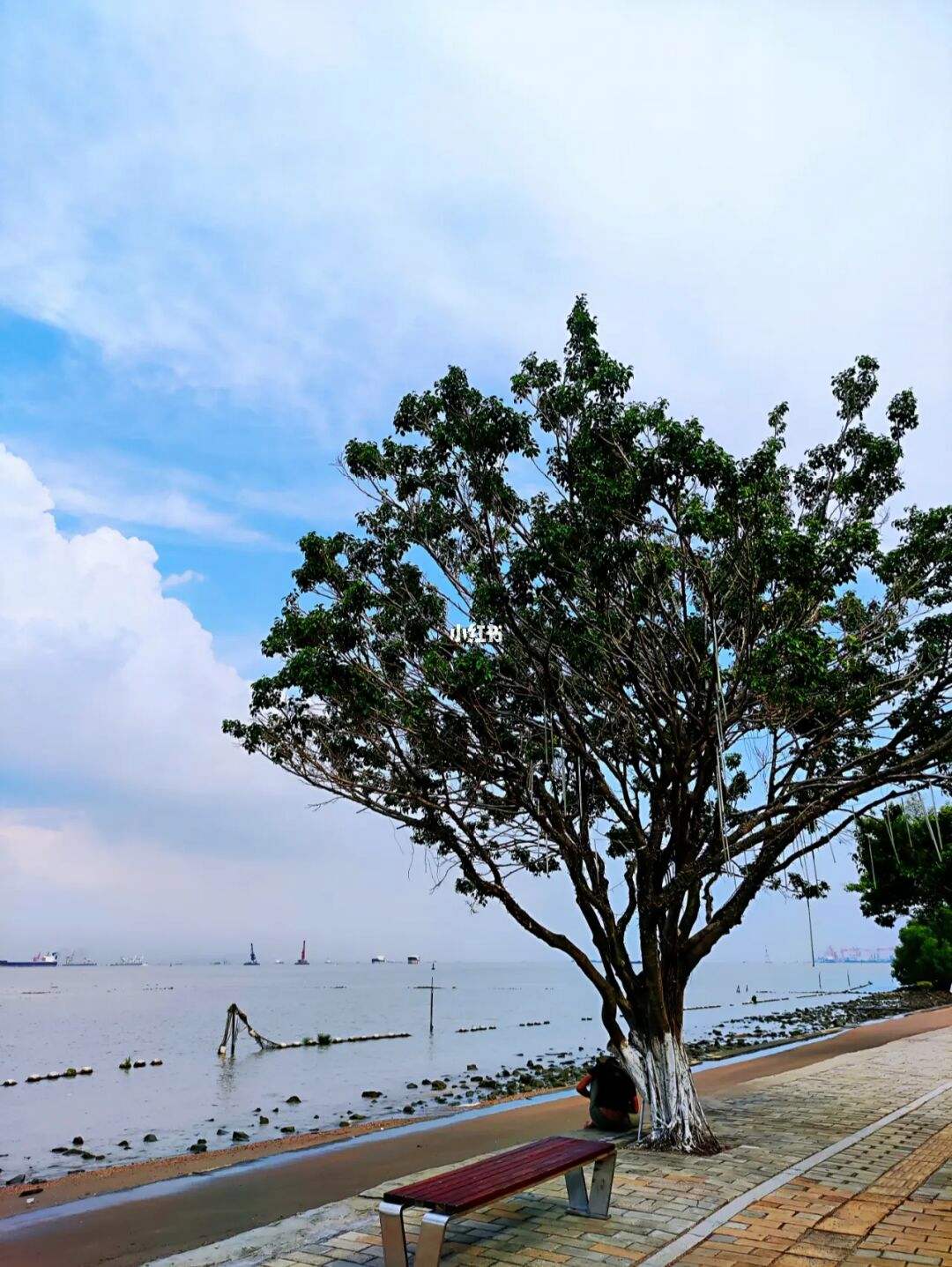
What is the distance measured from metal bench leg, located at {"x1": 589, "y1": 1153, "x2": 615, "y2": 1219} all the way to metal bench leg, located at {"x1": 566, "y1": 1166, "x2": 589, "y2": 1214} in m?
0.09

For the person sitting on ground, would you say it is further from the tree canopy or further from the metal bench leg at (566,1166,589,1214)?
the tree canopy

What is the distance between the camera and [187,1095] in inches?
1155

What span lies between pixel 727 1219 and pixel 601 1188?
1.02 meters

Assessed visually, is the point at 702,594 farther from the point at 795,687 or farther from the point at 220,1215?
the point at 220,1215

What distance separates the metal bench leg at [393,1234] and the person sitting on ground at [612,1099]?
7.59 m

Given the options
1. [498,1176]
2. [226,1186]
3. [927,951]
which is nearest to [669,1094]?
[498,1176]

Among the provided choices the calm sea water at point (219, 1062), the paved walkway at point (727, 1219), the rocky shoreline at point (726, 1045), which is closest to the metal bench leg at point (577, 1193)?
the paved walkway at point (727, 1219)

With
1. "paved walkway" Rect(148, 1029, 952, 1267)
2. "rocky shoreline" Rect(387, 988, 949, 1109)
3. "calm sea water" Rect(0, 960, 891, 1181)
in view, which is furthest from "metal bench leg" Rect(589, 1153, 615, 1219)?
"rocky shoreline" Rect(387, 988, 949, 1109)

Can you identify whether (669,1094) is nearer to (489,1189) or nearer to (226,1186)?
(489,1189)

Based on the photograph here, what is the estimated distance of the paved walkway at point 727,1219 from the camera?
6.51 m

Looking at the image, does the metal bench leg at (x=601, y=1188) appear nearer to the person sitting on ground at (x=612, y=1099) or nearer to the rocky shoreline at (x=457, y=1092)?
the person sitting on ground at (x=612, y=1099)

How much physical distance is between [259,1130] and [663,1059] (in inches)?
605

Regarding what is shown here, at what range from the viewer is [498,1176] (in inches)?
249

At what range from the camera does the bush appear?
49969 millimetres
